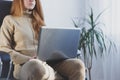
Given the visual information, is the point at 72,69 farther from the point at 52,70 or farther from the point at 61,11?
the point at 61,11

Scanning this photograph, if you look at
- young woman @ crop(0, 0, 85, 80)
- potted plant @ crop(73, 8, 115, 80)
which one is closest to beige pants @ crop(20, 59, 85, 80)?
young woman @ crop(0, 0, 85, 80)

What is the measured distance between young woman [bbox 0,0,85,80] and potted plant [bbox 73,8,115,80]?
980mm

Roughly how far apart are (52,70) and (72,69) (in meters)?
0.17

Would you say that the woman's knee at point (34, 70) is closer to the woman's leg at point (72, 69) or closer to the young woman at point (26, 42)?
the young woman at point (26, 42)

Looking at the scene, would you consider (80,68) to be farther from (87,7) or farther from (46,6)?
(87,7)

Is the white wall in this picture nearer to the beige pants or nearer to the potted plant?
the potted plant

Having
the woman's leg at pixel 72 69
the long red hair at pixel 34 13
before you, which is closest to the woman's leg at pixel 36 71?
the woman's leg at pixel 72 69

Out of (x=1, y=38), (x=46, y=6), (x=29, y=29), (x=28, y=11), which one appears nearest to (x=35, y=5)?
(x=28, y=11)

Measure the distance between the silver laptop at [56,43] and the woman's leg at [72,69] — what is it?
0.26ft

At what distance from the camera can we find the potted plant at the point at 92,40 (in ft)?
10.7

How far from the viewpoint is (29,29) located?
7.41ft

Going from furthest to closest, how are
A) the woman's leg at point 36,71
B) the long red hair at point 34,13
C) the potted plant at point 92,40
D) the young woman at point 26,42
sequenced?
the potted plant at point 92,40 < the long red hair at point 34,13 < the young woman at point 26,42 < the woman's leg at point 36,71

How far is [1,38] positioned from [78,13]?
1593mm

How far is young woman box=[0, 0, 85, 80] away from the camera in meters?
1.93
